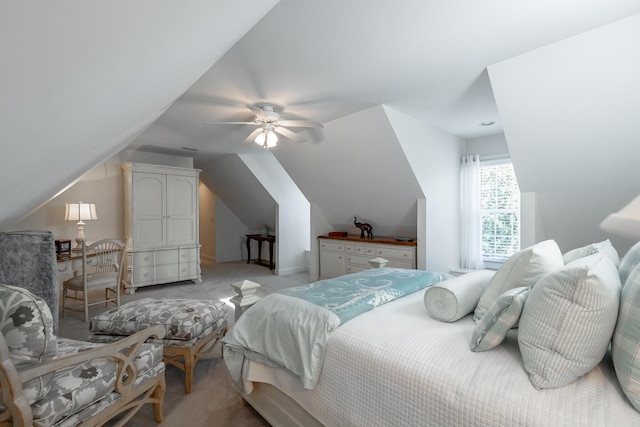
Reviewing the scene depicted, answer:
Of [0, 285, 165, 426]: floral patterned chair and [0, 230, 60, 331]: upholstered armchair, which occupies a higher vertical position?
[0, 230, 60, 331]: upholstered armchair

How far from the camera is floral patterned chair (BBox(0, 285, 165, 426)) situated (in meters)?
1.11

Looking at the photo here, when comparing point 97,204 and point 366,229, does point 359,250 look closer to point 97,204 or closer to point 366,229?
point 366,229

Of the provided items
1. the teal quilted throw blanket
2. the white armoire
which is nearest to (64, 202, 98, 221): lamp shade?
the white armoire

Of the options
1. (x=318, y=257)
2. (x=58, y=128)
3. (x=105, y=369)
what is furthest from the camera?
(x=318, y=257)

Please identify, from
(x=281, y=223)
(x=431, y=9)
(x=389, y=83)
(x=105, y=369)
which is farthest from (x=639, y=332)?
(x=281, y=223)

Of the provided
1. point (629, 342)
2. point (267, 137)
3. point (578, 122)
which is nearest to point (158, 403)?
point (629, 342)

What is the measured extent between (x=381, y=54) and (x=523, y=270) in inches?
66.0

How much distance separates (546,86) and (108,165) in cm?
573

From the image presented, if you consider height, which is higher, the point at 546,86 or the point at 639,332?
the point at 546,86

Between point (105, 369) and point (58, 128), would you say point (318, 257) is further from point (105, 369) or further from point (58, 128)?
point (58, 128)

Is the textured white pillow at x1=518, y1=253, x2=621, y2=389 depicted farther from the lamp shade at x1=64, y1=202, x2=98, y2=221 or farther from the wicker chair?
the lamp shade at x1=64, y1=202, x2=98, y2=221

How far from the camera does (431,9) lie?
1.68 m

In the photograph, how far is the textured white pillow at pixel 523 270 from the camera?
135 cm

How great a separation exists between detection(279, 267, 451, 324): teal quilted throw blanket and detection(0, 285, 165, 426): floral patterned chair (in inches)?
37.7
